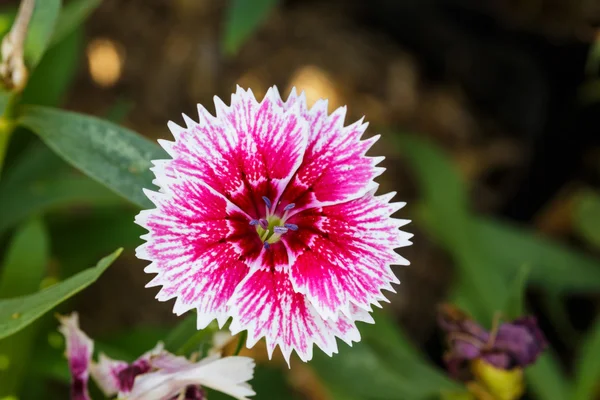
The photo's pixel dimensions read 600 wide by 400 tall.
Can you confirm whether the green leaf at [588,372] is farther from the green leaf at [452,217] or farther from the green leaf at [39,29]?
the green leaf at [39,29]

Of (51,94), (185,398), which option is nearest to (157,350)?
(185,398)

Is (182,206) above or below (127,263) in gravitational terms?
above

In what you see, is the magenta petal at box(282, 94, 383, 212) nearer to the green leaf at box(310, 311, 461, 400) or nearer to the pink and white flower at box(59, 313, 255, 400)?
the pink and white flower at box(59, 313, 255, 400)

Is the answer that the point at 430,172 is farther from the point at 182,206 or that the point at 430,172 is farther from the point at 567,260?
the point at 182,206

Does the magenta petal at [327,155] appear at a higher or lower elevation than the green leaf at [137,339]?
higher

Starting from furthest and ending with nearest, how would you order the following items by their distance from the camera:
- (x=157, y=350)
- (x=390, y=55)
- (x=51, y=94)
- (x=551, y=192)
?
(x=390, y=55) < (x=551, y=192) < (x=51, y=94) < (x=157, y=350)

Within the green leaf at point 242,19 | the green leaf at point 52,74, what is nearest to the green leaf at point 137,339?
the green leaf at point 52,74
